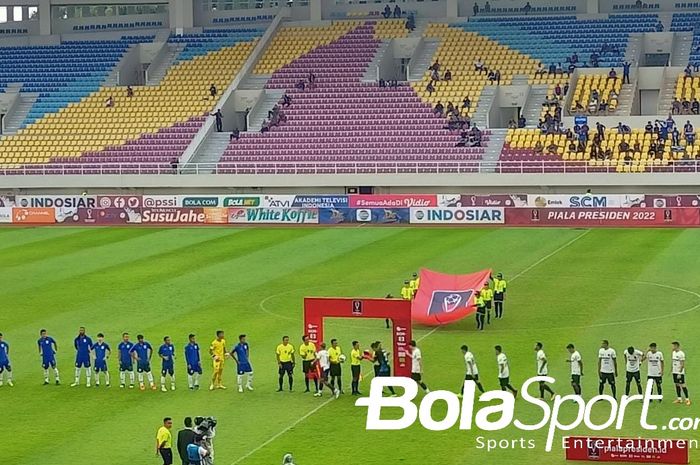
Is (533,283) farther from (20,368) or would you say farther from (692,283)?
(20,368)

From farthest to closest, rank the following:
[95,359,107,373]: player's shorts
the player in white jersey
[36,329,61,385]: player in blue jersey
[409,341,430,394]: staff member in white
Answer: [36,329,61,385]: player in blue jersey → [95,359,107,373]: player's shorts → [409,341,430,394]: staff member in white → the player in white jersey

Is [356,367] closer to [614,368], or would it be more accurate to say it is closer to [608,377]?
[608,377]

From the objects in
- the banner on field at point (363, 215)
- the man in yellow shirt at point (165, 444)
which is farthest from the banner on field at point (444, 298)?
the banner on field at point (363, 215)

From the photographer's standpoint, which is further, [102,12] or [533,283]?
[102,12]

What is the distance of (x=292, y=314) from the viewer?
34.1 metres

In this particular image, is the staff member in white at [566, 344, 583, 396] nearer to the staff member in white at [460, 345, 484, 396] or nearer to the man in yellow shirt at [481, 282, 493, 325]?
the staff member in white at [460, 345, 484, 396]

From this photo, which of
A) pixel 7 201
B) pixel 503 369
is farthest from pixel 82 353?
pixel 7 201

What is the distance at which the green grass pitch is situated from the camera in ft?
73.8

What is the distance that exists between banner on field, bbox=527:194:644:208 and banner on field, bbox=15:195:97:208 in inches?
728

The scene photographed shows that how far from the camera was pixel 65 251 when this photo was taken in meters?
48.2

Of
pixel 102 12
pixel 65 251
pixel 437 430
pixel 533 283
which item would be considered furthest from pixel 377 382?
pixel 102 12

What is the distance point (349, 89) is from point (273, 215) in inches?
550

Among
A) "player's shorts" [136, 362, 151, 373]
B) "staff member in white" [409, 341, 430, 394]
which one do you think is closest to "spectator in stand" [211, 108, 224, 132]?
"player's shorts" [136, 362, 151, 373]

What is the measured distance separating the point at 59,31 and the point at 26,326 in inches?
1893
